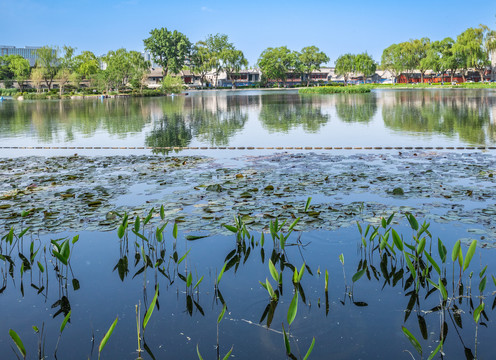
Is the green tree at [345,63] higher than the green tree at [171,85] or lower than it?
higher

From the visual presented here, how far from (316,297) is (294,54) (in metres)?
136

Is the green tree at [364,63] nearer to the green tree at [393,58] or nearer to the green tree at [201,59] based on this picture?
the green tree at [393,58]

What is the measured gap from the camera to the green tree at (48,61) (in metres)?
98.8

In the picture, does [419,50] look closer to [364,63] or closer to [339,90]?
[364,63]

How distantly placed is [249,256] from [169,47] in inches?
5133

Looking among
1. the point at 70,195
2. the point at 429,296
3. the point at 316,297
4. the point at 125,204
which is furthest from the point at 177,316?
the point at 70,195

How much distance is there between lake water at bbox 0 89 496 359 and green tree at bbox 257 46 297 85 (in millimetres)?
122349

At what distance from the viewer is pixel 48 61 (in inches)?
3920

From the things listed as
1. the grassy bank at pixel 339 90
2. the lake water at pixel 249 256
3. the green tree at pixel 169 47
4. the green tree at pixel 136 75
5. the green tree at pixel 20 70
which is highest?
the green tree at pixel 169 47

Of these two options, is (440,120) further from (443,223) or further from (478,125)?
(443,223)

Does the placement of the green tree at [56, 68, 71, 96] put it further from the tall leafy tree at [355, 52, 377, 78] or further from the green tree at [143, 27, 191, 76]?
the tall leafy tree at [355, 52, 377, 78]

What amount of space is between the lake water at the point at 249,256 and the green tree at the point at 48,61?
95474mm

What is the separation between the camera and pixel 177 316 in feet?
15.9

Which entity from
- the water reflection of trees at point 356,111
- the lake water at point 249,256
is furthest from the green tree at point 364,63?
the lake water at point 249,256
